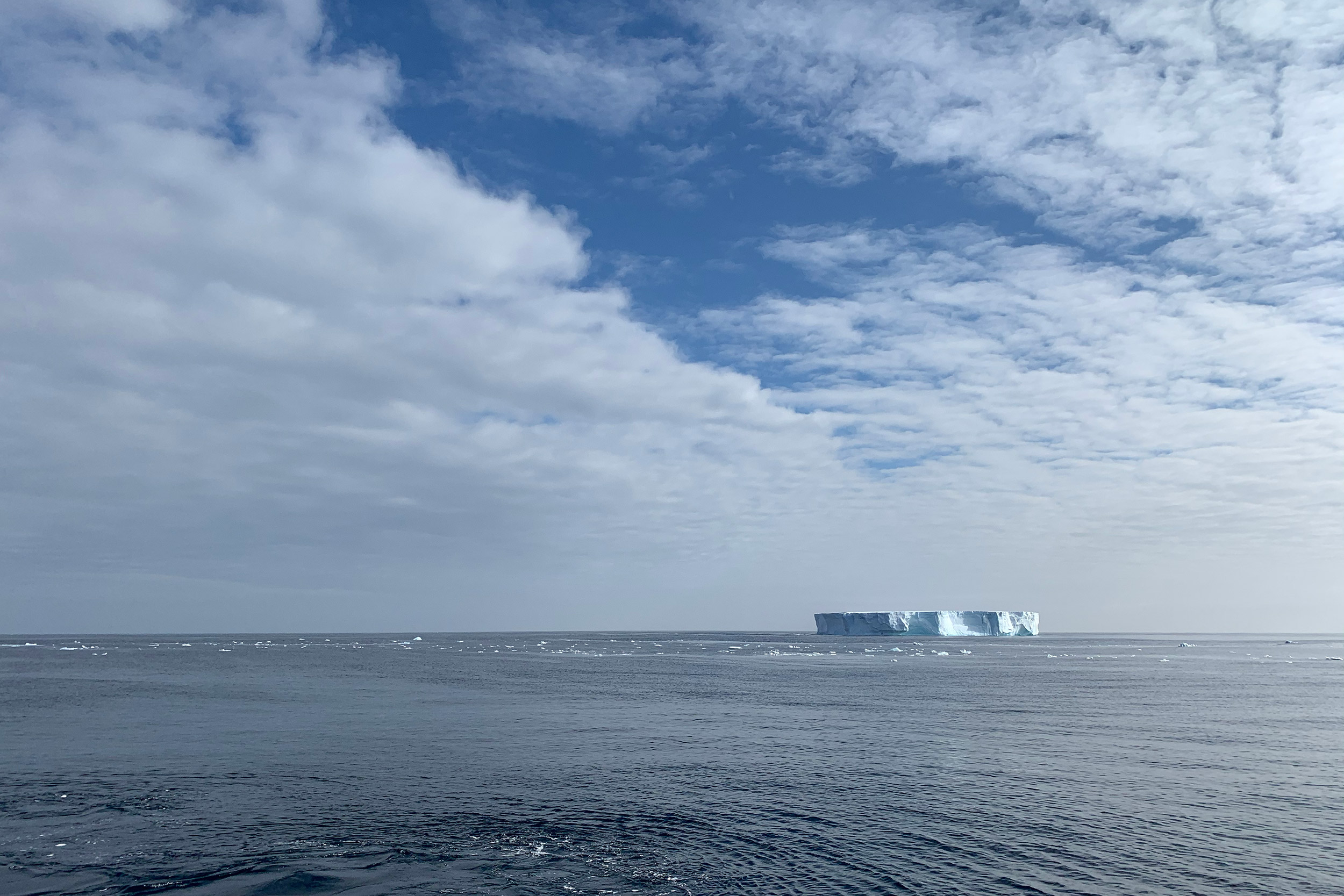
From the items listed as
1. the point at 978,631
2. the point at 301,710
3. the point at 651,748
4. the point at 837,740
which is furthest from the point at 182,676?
the point at 978,631

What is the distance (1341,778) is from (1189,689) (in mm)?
44265

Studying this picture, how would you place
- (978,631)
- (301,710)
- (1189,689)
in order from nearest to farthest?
(301,710)
(1189,689)
(978,631)

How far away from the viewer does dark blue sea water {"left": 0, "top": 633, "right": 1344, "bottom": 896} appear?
66.6 ft

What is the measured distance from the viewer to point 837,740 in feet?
133

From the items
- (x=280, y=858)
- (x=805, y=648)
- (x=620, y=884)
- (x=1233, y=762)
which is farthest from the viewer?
(x=805, y=648)

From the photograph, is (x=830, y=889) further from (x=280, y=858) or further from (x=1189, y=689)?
(x=1189, y=689)

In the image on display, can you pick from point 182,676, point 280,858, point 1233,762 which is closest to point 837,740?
point 1233,762

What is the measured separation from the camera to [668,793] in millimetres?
28859

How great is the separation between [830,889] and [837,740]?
22.0 m

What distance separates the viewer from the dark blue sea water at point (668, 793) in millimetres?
20312

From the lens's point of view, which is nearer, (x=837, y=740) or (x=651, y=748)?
(x=651, y=748)

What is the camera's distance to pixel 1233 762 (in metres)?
34.8

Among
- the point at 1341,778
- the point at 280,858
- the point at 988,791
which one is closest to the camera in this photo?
the point at 280,858

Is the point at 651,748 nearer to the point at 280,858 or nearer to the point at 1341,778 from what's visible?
the point at 280,858
